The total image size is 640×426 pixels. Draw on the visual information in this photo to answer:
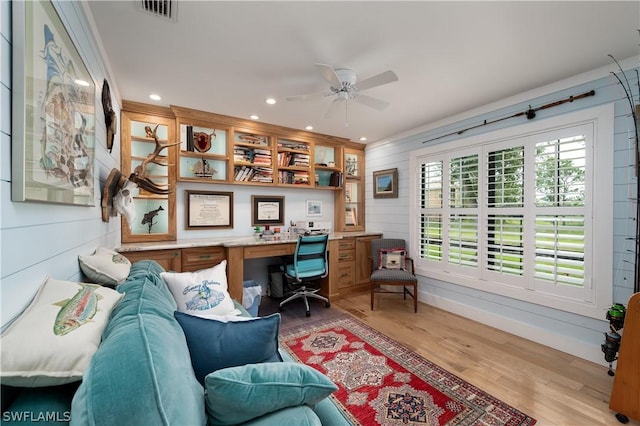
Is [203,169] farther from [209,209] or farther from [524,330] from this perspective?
[524,330]

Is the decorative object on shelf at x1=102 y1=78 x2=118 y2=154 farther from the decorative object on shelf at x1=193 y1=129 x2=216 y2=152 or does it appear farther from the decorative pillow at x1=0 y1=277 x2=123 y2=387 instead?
the decorative pillow at x1=0 y1=277 x2=123 y2=387

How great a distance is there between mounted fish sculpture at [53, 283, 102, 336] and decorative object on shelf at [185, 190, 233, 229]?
248 centimetres

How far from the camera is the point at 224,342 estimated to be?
1037 millimetres

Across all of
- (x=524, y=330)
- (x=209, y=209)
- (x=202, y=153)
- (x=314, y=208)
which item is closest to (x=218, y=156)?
(x=202, y=153)

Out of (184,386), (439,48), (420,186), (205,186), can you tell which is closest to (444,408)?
(184,386)

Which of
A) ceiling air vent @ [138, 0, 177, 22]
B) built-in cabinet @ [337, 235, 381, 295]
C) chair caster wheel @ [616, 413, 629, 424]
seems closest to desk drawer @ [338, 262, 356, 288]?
built-in cabinet @ [337, 235, 381, 295]

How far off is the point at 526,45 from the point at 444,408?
260 cm

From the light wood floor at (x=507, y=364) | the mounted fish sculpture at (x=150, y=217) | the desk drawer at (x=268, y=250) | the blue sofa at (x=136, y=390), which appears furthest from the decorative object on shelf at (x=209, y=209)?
the blue sofa at (x=136, y=390)

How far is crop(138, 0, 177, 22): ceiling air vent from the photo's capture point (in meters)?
1.51

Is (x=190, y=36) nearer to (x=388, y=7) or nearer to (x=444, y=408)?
(x=388, y=7)

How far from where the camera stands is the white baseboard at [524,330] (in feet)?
7.42

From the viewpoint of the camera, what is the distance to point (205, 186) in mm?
3494

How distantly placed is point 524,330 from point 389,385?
5.75ft

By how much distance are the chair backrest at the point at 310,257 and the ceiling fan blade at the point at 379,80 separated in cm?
180
